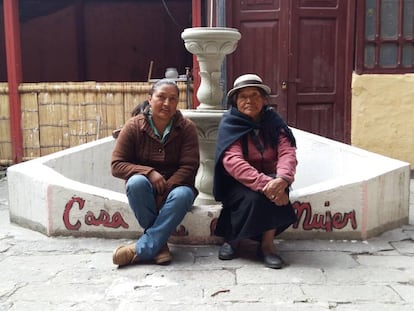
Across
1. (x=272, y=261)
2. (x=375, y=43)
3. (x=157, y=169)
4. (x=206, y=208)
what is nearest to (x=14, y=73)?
(x=157, y=169)

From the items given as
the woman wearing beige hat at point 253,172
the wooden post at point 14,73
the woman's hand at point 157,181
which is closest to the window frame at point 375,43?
the woman wearing beige hat at point 253,172

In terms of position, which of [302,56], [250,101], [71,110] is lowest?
[71,110]

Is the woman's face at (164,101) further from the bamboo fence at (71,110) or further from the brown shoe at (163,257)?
the bamboo fence at (71,110)

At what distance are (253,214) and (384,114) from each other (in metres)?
4.13

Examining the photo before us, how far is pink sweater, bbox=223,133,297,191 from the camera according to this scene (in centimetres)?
372

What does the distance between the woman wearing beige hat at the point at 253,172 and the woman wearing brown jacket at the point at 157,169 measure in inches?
9.4

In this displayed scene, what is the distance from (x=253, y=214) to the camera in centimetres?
372

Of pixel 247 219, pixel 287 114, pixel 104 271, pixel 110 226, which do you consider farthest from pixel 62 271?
pixel 287 114

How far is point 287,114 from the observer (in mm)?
7445

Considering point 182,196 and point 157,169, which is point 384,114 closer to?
point 157,169

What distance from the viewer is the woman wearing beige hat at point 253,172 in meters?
3.72

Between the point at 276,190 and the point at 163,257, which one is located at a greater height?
the point at 276,190

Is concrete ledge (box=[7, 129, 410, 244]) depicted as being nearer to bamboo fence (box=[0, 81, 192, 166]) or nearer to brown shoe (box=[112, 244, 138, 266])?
brown shoe (box=[112, 244, 138, 266])

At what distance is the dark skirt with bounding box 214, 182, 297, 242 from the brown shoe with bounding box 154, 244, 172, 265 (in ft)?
1.44
